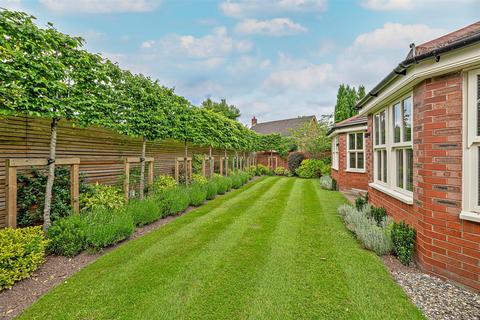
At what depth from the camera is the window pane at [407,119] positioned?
3.88m

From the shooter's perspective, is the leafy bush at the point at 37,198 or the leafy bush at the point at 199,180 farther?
the leafy bush at the point at 199,180

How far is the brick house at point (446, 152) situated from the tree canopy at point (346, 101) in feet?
67.4

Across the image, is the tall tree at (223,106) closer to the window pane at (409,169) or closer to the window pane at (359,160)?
the window pane at (359,160)

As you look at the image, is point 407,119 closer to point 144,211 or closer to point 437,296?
point 437,296

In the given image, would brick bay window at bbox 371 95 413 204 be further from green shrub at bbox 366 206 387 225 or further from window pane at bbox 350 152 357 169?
window pane at bbox 350 152 357 169

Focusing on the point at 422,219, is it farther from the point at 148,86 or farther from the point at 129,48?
the point at 129,48

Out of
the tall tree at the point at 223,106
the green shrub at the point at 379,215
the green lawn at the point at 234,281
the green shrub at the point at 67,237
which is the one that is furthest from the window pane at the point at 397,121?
the tall tree at the point at 223,106

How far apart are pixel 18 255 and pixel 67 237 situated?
2.54 feet

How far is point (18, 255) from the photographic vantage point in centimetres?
300

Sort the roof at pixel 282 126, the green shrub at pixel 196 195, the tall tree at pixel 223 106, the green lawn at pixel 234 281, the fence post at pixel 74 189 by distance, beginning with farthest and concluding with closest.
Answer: the tall tree at pixel 223 106
the roof at pixel 282 126
the green shrub at pixel 196 195
the fence post at pixel 74 189
the green lawn at pixel 234 281

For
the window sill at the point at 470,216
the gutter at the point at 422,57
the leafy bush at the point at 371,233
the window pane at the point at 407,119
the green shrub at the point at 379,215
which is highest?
the gutter at the point at 422,57

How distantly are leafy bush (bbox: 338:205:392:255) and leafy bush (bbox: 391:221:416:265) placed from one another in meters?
0.17

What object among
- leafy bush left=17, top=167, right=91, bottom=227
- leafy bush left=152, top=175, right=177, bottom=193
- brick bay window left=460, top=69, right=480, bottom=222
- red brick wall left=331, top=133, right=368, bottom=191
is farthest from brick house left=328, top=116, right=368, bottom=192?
leafy bush left=17, top=167, right=91, bottom=227

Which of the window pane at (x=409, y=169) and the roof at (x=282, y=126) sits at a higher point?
the roof at (x=282, y=126)
